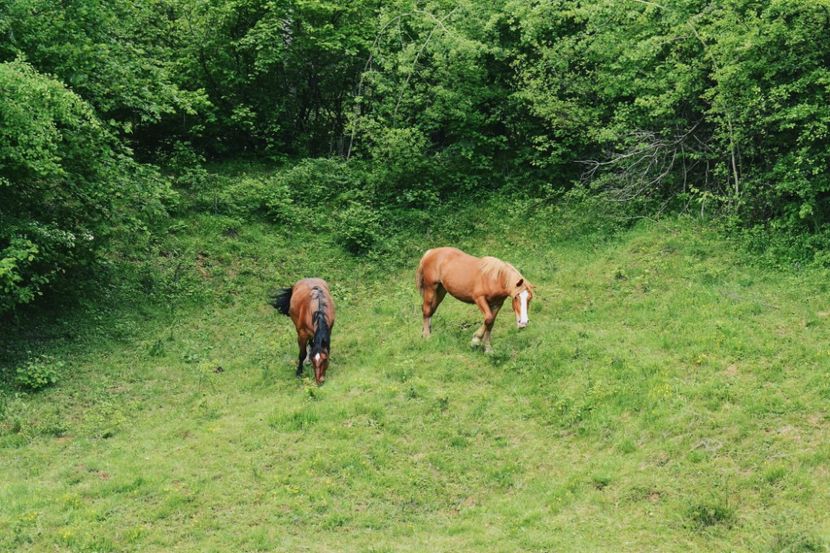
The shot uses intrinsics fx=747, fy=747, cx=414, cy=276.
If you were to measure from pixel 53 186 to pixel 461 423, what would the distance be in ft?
31.4

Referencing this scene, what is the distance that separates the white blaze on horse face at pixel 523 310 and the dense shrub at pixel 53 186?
7.98 m

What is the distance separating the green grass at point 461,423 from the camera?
857 centimetres

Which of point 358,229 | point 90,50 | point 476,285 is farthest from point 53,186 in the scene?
point 476,285

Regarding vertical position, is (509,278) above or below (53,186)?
above

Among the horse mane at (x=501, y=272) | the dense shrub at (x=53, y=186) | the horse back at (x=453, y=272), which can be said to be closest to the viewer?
the dense shrub at (x=53, y=186)

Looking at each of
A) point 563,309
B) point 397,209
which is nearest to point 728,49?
point 563,309

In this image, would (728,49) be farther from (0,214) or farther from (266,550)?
(0,214)

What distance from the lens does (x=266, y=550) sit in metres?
8.31

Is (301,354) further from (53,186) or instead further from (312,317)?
(53,186)

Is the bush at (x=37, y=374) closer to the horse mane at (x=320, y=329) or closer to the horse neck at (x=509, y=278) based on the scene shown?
the horse mane at (x=320, y=329)

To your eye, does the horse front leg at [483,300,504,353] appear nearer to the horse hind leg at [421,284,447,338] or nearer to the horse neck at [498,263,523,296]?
the horse neck at [498,263,523,296]

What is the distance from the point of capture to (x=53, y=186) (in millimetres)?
14789

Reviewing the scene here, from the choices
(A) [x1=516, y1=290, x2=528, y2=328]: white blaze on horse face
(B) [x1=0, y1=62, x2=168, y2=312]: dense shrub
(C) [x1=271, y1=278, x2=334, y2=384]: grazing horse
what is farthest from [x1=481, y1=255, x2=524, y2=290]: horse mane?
(B) [x1=0, y1=62, x2=168, y2=312]: dense shrub

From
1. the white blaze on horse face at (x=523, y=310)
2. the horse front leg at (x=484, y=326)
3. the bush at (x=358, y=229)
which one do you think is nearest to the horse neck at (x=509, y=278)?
the white blaze on horse face at (x=523, y=310)
